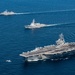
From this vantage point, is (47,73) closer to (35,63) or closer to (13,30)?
(35,63)

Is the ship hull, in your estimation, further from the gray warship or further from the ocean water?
the ocean water

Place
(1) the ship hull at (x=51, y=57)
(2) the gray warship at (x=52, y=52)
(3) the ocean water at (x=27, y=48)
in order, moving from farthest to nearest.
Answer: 1. (2) the gray warship at (x=52, y=52)
2. (1) the ship hull at (x=51, y=57)
3. (3) the ocean water at (x=27, y=48)

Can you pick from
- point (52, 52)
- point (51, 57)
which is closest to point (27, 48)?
point (52, 52)

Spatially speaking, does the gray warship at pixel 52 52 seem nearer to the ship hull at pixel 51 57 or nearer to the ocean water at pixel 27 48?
the ship hull at pixel 51 57

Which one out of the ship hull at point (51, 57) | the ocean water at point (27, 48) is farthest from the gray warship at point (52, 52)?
the ocean water at point (27, 48)

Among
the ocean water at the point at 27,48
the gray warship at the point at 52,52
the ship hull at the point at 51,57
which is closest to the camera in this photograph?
the ocean water at the point at 27,48

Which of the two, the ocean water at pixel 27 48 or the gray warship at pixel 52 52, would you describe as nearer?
the ocean water at pixel 27 48

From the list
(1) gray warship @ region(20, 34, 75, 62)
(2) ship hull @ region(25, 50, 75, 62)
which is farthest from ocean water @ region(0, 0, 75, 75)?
(1) gray warship @ region(20, 34, 75, 62)

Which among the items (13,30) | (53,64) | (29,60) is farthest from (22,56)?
(13,30)

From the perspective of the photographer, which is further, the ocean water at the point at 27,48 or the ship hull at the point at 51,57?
the ship hull at the point at 51,57
